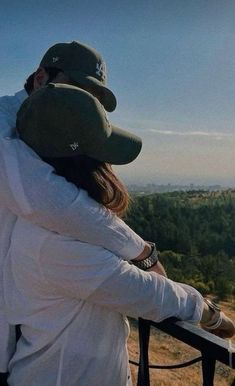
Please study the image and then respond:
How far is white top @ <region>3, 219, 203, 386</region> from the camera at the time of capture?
1.20 m

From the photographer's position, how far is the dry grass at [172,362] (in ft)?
22.1

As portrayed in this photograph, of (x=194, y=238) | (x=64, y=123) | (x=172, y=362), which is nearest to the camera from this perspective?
(x=64, y=123)

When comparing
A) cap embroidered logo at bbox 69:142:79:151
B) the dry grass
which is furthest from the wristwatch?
the dry grass

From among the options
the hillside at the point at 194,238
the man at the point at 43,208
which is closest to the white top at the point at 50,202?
the man at the point at 43,208

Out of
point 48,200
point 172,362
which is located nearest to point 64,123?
point 48,200

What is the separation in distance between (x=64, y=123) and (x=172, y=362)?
7094 mm

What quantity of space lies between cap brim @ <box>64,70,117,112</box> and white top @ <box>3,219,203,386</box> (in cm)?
42

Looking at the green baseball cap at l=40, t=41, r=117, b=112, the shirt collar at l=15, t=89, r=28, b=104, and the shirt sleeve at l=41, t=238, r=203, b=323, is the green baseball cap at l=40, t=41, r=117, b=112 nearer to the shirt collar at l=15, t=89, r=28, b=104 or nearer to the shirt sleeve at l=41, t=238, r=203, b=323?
the shirt collar at l=15, t=89, r=28, b=104

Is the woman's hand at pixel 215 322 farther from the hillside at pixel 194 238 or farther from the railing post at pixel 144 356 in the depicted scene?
the hillside at pixel 194 238

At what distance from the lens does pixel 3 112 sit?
4.59ft

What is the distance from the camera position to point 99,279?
1.19m

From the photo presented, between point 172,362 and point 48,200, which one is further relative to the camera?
point 172,362

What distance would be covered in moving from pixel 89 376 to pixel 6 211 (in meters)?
0.46

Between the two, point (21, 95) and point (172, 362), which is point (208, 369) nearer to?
point (21, 95)
